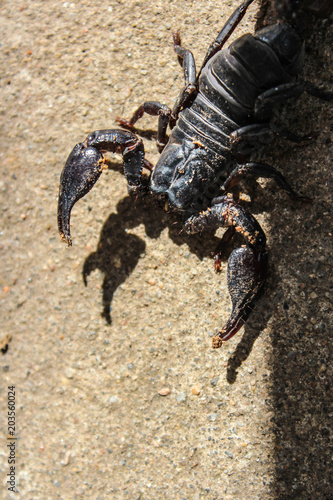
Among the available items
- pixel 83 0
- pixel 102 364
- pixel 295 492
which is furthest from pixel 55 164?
pixel 295 492

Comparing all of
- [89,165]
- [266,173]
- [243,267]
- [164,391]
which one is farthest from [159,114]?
[164,391]

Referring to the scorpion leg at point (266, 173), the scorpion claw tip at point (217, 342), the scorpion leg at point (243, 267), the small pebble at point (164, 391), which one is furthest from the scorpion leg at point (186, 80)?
the small pebble at point (164, 391)

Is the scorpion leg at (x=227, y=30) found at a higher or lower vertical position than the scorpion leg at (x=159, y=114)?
higher

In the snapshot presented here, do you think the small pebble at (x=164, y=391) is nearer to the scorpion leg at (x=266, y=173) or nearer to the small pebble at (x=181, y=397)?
the small pebble at (x=181, y=397)

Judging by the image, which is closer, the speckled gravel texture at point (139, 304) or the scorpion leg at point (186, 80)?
the speckled gravel texture at point (139, 304)

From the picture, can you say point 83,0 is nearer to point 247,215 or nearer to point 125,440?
point 247,215

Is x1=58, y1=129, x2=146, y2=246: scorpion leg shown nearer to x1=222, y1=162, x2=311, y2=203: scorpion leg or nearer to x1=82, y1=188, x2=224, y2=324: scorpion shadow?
x1=82, y1=188, x2=224, y2=324: scorpion shadow

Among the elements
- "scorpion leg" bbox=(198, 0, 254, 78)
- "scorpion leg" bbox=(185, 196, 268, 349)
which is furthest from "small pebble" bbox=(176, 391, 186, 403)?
"scorpion leg" bbox=(198, 0, 254, 78)
